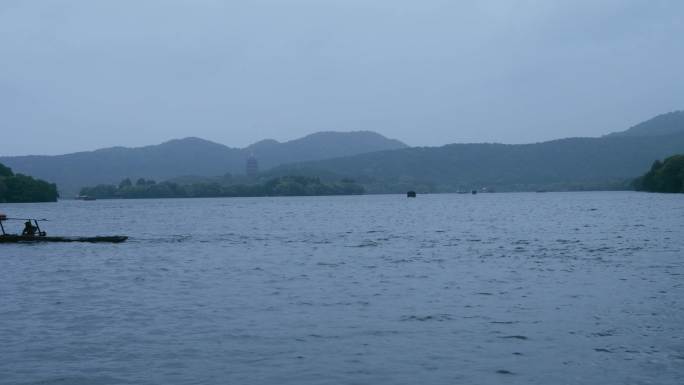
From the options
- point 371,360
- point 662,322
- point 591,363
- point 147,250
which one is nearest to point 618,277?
point 662,322

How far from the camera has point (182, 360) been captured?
20.8 m

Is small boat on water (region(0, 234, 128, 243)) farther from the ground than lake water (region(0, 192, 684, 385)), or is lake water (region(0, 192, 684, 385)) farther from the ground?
small boat on water (region(0, 234, 128, 243))

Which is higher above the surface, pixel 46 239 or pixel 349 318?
pixel 46 239

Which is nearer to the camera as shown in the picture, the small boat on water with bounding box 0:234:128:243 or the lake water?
the lake water

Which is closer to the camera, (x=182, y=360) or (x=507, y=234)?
(x=182, y=360)

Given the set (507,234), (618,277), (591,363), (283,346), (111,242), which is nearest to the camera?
(591,363)

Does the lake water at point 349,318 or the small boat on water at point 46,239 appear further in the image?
the small boat on water at point 46,239

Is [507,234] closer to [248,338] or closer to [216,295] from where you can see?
[216,295]

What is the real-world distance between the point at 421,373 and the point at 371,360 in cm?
178

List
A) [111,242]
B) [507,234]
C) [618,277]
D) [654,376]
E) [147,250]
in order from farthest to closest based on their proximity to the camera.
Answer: [507,234], [111,242], [147,250], [618,277], [654,376]

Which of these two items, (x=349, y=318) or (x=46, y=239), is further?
(x=46, y=239)

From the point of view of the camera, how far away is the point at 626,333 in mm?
23547

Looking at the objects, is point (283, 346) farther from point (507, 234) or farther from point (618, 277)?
point (507, 234)

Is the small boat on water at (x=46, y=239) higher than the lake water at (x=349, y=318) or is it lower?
higher
